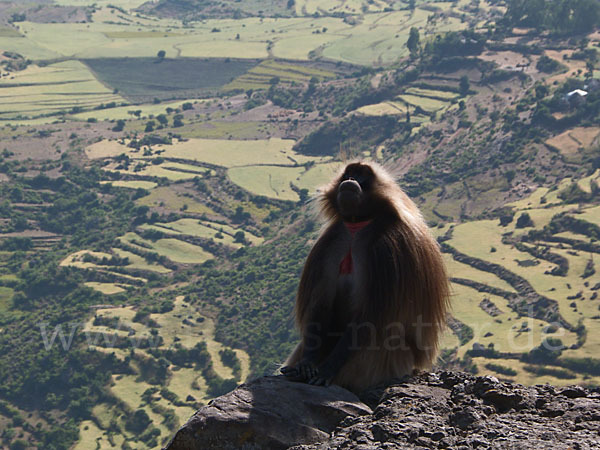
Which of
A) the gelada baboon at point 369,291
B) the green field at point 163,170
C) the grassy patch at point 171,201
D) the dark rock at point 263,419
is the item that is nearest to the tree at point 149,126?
the green field at point 163,170

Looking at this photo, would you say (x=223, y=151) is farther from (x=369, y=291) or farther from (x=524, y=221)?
(x=369, y=291)

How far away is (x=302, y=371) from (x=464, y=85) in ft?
405

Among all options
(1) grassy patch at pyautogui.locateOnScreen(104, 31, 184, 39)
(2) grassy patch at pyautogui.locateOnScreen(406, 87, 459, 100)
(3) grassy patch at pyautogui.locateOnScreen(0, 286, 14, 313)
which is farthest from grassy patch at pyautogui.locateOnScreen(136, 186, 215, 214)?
(1) grassy patch at pyautogui.locateOnScreen(104, 31, 184, 39)

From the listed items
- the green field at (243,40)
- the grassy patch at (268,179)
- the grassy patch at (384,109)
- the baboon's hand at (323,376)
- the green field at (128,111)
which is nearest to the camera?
the baboon's hand at (323,376)

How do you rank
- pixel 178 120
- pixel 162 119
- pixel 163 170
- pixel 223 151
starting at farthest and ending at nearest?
pixel 178 120
pixel 162 119
pixel 223 151
pixel 163 170

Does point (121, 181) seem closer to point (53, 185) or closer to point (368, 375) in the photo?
point (53, 185)

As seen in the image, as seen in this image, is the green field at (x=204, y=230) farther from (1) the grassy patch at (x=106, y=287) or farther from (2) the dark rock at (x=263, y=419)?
(2) the dark rock at (x=263, y=419)

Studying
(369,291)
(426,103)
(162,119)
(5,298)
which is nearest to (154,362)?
(5,298)

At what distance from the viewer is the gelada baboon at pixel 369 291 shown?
754 cm

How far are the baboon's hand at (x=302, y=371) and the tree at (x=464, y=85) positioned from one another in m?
122

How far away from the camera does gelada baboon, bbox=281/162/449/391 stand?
297 inches

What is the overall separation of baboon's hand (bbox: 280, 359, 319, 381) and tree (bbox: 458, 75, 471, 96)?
401 feet

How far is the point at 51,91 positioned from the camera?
6166 inches

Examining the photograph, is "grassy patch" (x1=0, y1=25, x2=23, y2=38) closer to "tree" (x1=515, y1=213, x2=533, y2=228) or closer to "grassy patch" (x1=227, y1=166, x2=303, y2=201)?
"grassy patch" (x1=227, y1=166, x2=303, y2=201)
